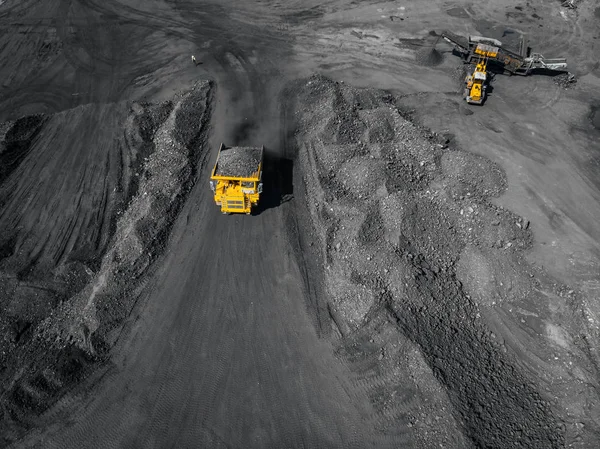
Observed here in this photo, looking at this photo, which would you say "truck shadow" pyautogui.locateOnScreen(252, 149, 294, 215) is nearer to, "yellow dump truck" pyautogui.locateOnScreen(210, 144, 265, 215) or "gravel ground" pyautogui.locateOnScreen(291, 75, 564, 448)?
"gravel ground" pyautogui.locateOnScreen(291, 75, 564, 448)

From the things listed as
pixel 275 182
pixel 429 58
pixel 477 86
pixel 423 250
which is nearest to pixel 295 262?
pixel 275 182

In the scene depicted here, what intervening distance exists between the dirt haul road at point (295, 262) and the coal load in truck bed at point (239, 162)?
167 centimetres

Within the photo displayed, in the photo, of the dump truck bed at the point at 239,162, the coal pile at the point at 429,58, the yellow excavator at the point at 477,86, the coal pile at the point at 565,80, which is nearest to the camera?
the dump truck bed at the point at 239,162

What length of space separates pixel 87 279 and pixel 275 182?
911 centimetres

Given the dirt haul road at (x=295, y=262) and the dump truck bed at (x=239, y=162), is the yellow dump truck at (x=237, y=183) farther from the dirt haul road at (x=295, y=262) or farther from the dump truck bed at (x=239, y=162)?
the dirt haul road at (x=295, y=262)

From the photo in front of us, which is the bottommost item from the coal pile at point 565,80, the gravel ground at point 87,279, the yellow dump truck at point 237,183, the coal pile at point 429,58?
the gravel ground at point 87,279

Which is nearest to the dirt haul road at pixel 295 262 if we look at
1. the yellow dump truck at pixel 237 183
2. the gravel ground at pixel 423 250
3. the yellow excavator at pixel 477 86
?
the gravel ground at pixel 423 250

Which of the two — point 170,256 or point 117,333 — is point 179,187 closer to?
point 170,256

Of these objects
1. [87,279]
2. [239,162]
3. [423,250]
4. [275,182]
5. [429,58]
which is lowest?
[87,279]

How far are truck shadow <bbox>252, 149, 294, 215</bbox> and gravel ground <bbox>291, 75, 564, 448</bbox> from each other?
0.71 metres

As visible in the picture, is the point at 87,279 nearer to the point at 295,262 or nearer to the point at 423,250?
the point at 295,262

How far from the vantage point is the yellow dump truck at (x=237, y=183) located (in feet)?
56.7

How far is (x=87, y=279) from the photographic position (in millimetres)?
16328

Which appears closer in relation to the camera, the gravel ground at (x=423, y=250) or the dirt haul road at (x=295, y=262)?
the gravel ground at (x=423, y=250)
